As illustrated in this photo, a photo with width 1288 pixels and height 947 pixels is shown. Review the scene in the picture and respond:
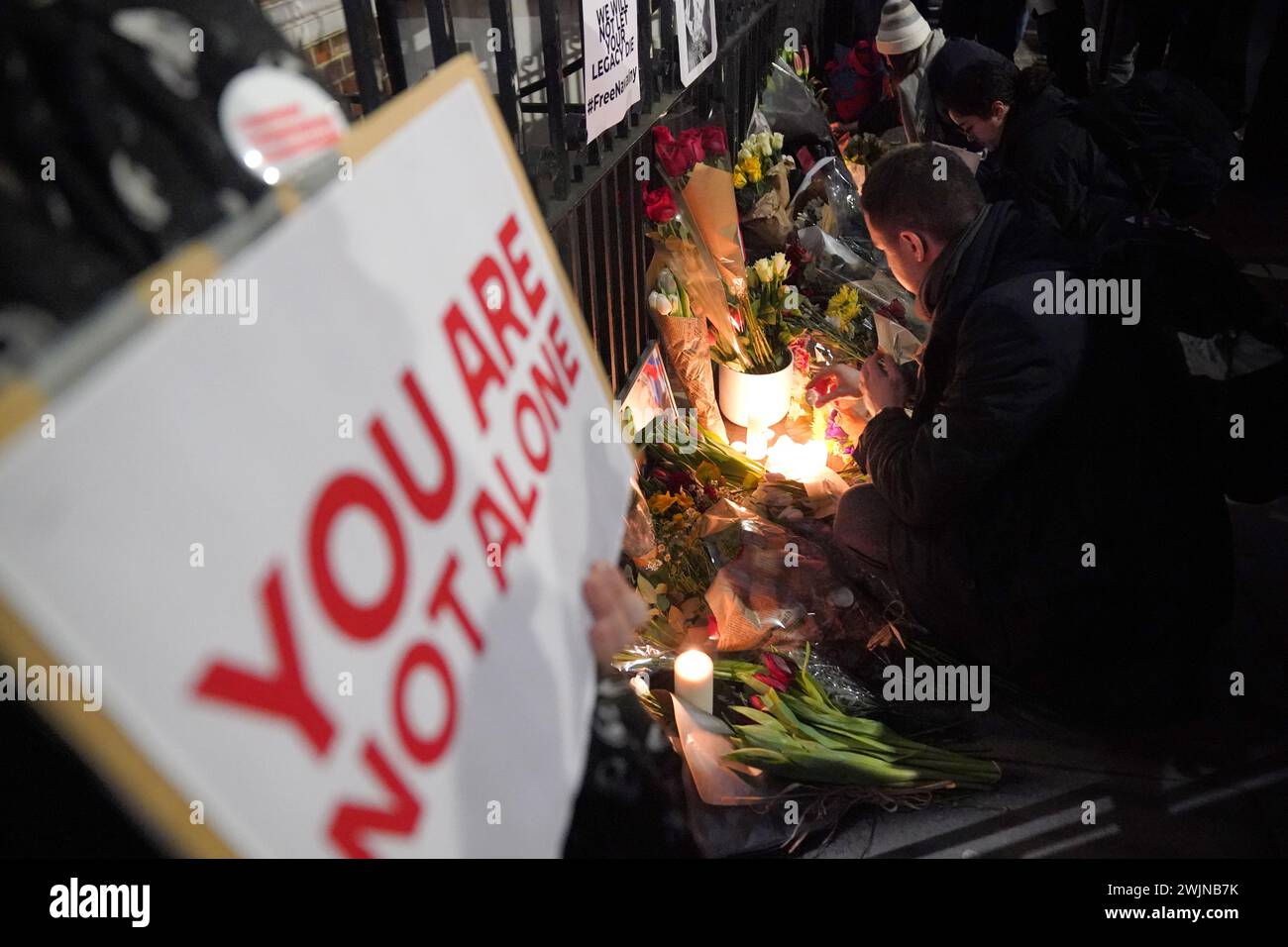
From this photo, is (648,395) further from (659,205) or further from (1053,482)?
(1053,482)

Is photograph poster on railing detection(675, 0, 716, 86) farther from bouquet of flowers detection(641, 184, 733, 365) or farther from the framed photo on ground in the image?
the framed photo on ground

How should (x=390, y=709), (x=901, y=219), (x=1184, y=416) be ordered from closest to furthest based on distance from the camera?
(x=390, y=709), (x=1184, y=416), (x=901, y=219)

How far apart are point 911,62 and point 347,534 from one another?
5.26m

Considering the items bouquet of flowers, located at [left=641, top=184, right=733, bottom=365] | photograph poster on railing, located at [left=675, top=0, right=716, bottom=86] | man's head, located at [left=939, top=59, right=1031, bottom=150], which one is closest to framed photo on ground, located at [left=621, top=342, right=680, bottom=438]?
bouquet of flowers, located at [left=641, top=184, right=733, bottom=365]

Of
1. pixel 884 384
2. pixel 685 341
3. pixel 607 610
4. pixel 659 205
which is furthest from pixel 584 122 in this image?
pixel 607 610

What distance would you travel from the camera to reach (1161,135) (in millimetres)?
3574

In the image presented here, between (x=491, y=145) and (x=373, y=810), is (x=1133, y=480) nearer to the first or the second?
(x=491, y=145)

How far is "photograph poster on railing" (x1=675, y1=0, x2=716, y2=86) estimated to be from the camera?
3.07 metres

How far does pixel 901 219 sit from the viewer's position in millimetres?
2357

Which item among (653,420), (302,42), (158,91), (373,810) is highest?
(302,42)

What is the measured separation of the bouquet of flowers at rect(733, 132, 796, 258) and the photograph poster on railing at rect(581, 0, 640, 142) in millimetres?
1052

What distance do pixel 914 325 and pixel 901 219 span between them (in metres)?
1.25

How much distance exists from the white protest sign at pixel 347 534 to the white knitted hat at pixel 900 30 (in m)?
4.74
